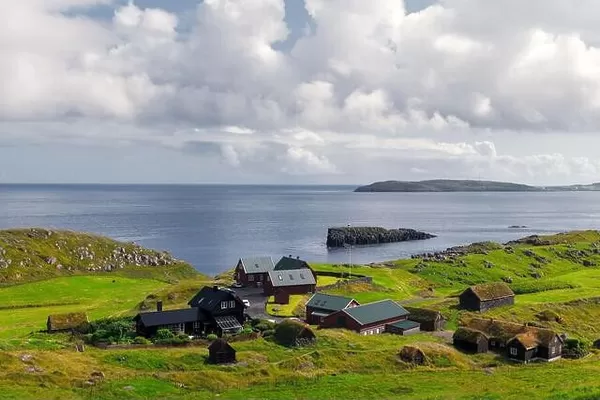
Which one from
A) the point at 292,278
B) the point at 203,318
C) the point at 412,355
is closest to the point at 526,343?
the point at 412,355

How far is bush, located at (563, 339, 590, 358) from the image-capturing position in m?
63.6

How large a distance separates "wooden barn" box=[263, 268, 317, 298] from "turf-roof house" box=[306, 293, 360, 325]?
30.3 feet

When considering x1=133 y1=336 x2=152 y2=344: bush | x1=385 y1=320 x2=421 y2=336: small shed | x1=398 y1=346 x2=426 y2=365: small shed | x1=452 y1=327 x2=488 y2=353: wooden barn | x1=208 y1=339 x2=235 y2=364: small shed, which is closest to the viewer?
x1=208 y1=339 x2=235 y2=364: small shed

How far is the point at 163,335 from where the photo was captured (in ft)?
201

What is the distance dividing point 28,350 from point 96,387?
13383 mm

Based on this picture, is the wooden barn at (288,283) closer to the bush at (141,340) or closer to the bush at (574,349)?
the bush at (141,340)

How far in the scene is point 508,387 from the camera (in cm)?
4825

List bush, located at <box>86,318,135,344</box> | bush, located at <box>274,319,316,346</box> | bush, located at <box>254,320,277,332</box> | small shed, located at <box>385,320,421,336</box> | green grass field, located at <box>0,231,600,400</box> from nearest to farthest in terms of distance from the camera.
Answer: green grass field, located at <box>0,231,600,400</box>, bush, located at <box>274,319,316,346</box>, bush, located at <box>86,318,135,344</box>, bush, located at <box>254,320,277,332</box>, small shed, located at <box>385,320,421,336</box>

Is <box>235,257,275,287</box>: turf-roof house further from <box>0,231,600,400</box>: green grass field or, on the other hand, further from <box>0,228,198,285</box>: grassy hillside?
<box>0,228,198,285</box>: grassy hillside

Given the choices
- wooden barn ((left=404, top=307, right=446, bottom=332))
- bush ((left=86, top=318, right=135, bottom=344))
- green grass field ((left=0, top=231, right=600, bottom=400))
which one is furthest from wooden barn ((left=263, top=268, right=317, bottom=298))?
bush ((left=86, top=318, right=135, bottom=344))

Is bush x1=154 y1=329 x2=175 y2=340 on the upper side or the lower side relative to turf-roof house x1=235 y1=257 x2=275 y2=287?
lower

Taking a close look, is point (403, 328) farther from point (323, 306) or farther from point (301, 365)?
point (301, 365)

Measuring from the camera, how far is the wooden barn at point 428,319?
2872 inches

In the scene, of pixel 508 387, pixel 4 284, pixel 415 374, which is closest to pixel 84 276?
pixel 4 284
